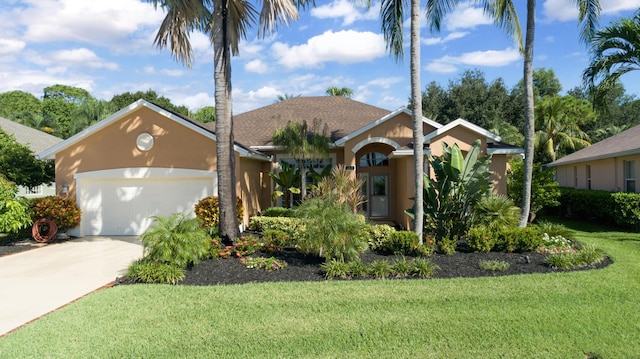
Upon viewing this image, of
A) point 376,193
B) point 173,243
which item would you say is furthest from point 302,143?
point 173,243

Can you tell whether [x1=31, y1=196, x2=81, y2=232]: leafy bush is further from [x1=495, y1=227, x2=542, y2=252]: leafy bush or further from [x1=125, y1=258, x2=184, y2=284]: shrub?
[x1=495, y1=227, x2=542, y2=252]: leafy bush

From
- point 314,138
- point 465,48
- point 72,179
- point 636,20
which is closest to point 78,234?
point 72,179

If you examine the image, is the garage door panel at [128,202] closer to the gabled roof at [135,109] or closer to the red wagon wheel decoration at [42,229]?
the red wagon wheel decoration at [42,229]

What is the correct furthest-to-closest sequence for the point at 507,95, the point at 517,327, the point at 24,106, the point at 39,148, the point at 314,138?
the point at 24,106
the point at 507,95
the point at 39,148
the point at 314,138
the point at 517,327

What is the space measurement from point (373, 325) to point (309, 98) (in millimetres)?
17743

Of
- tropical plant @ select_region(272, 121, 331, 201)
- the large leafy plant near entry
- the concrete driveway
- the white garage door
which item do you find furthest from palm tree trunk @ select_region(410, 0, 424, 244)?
the white garage door

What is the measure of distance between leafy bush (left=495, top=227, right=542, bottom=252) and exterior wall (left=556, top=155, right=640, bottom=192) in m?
9.12

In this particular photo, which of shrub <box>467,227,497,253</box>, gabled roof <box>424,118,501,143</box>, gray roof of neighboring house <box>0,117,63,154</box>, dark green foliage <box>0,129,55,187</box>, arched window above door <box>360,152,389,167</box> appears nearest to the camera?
shrub <box>467,227,497,253</box>

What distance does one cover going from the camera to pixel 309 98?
22.2m

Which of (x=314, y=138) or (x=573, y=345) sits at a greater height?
(x=314, y=138)

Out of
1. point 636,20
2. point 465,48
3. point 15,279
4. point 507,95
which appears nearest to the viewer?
point 15,279

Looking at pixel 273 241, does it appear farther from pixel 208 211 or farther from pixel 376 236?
pixel 208 211

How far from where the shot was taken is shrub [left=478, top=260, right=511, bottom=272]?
8.80 m

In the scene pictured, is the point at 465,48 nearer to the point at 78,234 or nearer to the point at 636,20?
the point at 636,20
